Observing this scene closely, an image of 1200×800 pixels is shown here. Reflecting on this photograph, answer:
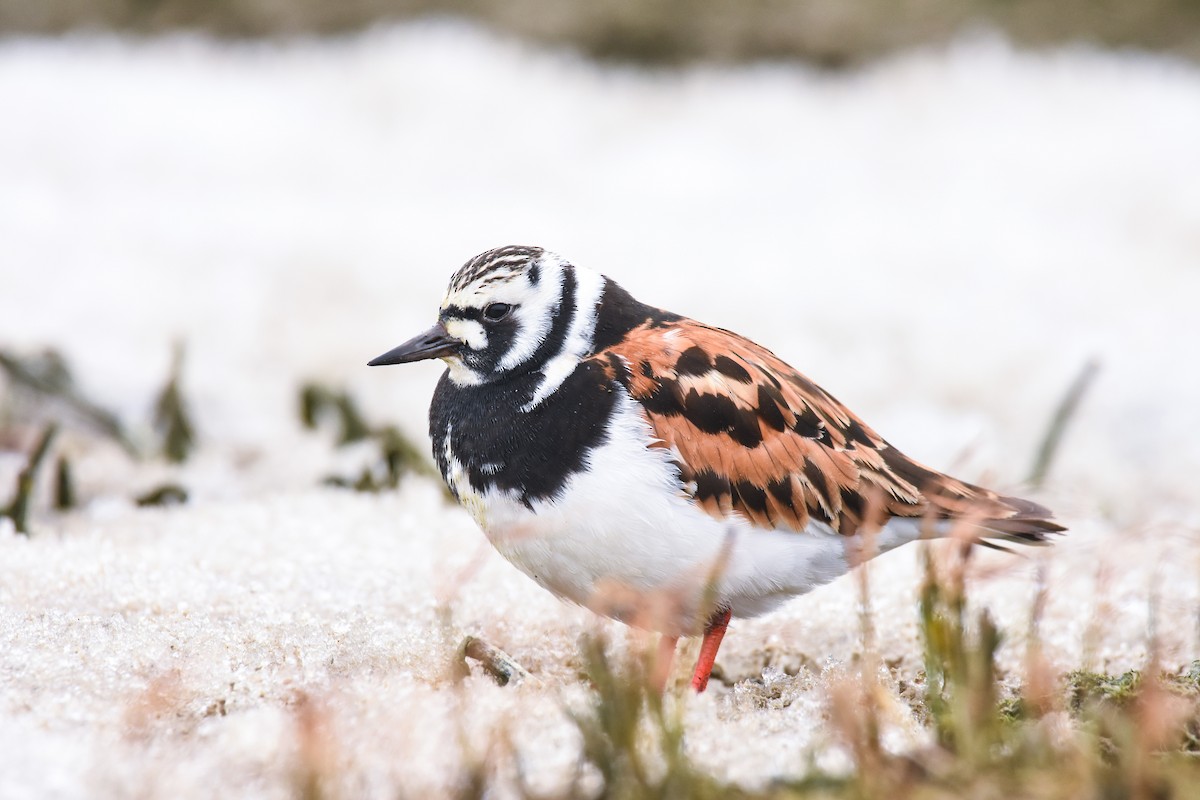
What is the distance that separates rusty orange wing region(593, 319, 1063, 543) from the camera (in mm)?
3051

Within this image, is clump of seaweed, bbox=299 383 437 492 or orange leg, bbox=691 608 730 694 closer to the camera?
orange leg, bbox=691 608 730 694

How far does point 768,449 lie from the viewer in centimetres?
312

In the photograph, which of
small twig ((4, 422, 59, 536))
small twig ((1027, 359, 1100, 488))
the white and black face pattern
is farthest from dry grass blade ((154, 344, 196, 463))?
small twig ((1027, 359, 1100, 488))

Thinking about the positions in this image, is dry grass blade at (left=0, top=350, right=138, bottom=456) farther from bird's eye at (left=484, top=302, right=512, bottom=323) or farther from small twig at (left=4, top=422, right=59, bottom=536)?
bird's eye at (left=484, top=302, right=512, bottom=323)

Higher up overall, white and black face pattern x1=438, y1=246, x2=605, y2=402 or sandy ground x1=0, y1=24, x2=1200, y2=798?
white and black face pattern x1=438, y1=246, x2=605, y2=402

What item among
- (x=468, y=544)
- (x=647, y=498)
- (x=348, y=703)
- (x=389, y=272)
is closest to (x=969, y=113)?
(x=389, y=272)

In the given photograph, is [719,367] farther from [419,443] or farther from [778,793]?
[419,443]

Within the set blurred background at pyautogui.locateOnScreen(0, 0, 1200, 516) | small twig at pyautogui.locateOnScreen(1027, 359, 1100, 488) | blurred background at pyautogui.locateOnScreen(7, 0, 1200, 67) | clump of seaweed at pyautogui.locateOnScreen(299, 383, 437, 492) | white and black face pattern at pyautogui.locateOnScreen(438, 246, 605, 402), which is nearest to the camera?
white and black face pattern at pyautogui.locateOnScreen(438, 246, 605, 402)

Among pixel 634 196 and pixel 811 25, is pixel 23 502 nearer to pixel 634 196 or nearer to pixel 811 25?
pixel 634 196

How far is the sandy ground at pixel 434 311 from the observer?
2.68 meters

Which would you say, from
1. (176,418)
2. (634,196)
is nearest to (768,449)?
(176,418)

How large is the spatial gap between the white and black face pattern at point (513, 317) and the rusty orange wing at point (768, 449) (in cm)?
13

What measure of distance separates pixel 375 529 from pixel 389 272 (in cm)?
275

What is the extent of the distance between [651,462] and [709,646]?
49 cm
